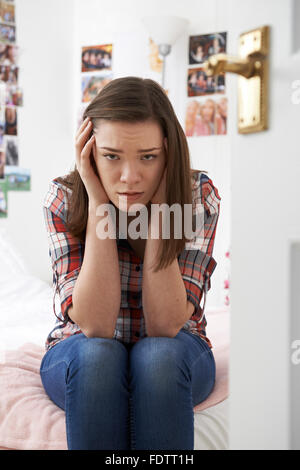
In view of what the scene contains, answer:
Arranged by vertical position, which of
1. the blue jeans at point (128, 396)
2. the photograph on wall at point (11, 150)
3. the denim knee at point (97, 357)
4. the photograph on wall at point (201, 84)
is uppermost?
the photograph on wall at point (201, 84)

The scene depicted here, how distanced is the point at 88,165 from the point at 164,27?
179 centimetres

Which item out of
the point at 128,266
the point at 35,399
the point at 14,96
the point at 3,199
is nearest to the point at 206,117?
the point at 14,96

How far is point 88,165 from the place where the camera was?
1.01 meters

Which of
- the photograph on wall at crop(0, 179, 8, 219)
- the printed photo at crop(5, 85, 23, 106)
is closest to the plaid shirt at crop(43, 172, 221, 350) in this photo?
the photograph on wall at crop(0, 179, 8, 219)

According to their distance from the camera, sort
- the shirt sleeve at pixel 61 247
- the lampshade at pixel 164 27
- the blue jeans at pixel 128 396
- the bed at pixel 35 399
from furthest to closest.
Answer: the lampshade at pixel 164 27 < the shirt sleeve at pixel 61 247 < the bed at pixel 35 399 < the blue jeans at pixel 128 396

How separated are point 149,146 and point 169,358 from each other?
1.22ft

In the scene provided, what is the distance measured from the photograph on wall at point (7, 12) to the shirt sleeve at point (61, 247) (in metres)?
1.84

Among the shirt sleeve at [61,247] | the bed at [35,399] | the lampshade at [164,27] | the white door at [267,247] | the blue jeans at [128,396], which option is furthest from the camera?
the lampshade at [164,27]

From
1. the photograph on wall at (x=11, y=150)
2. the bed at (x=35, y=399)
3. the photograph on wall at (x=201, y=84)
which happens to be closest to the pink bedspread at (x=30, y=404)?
the bed at (x=35, y=399)

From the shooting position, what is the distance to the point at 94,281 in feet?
3.16

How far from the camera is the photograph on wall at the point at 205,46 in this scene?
2619mm

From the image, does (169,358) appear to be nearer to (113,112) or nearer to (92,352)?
(92,352)

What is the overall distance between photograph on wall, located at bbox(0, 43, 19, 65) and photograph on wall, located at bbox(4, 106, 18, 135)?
0.72ft

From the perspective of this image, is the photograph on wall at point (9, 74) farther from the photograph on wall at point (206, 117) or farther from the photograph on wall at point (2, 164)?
the photograph on wall at point (206, 117)
